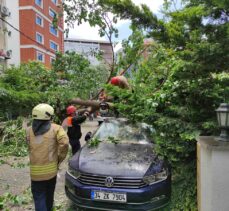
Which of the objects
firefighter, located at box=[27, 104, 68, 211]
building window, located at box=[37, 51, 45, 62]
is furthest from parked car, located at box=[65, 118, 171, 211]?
building window, located at box=[37, 51, 45, 62]

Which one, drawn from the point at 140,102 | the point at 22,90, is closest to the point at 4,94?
the point at 22,90

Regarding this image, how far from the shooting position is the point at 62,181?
7.91 meters

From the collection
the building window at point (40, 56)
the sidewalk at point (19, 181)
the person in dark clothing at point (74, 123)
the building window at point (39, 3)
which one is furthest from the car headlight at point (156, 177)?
the building window at point (39, 3)

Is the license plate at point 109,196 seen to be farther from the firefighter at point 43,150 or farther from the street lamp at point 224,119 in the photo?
the street lamp at point 224,119

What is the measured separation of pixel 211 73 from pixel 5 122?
6383 mm

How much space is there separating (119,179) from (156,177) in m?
0.64

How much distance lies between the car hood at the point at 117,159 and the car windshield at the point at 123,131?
0.79 feet

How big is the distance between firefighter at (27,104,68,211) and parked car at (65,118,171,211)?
0.73m

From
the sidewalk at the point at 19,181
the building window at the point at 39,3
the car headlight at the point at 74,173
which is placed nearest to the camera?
the car headlight at the point at 74,173

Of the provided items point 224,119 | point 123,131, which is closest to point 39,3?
point 123,131

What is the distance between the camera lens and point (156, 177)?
5594mm

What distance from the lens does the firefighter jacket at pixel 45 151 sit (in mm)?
5043

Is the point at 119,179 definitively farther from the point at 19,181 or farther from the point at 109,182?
the point at 19,181

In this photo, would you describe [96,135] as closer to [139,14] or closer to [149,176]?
[149,176]
